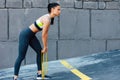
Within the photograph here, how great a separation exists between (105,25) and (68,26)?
1007 mm

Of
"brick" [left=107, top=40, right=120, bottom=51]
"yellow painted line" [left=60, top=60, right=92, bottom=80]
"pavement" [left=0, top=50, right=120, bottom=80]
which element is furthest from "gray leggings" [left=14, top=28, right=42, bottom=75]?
"brick" [left=107, top=40, right=120, bottom=51]

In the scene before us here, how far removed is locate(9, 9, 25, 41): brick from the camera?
1001 cm

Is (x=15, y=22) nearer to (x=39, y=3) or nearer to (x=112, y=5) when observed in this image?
(x=39, y=3)

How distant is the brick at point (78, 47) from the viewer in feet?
32.9

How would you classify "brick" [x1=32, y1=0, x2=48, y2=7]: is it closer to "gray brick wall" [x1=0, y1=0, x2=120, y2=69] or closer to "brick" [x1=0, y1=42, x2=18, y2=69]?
"gray brick wall" [x1=0, y1=0, x2=120, y2=69]

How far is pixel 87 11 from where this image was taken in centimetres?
1005

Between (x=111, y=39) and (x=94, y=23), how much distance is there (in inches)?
24.9

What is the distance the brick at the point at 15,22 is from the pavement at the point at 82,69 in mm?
945

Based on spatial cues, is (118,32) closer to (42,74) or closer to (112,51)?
(112,51)

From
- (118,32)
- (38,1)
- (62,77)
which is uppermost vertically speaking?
(38,1)

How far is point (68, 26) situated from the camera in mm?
10047

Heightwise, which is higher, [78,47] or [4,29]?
[4,29]

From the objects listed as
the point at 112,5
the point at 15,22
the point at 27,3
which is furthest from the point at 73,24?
the point at 15,22

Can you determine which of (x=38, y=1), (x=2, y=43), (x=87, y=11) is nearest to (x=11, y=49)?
(x=2, y=43)
